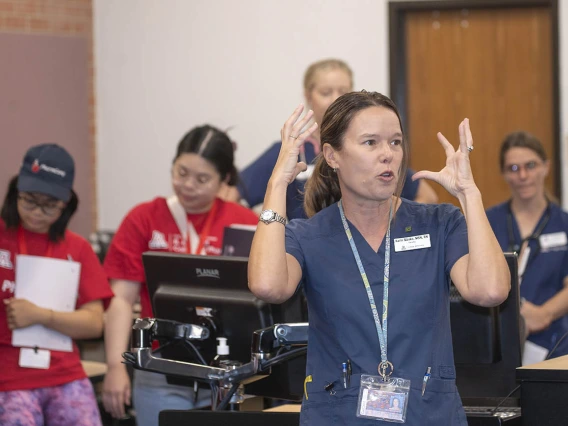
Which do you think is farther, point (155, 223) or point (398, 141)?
point (155, 223)

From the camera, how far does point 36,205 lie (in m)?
3.18

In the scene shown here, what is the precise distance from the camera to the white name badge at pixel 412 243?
202cm

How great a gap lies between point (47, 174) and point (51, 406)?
803 mm

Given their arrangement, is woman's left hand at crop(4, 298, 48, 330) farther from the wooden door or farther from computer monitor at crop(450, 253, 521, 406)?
the wooden door

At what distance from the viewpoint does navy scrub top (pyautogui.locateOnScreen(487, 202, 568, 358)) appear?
3.89 m

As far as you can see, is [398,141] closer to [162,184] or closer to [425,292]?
[425,292]

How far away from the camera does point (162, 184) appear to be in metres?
6.33

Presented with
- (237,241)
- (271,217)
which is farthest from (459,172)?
(237,241)

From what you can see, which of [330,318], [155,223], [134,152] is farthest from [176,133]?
[330,318]

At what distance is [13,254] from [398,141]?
1647 millimetres

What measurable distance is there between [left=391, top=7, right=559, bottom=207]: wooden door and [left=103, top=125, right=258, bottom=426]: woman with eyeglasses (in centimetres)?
283

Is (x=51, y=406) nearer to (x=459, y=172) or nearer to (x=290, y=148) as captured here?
(x=290, y=148)


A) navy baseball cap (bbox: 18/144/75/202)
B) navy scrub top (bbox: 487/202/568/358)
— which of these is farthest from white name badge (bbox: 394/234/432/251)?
navy scrub top (bbox: 487/202/568/358)

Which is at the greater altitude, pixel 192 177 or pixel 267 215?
pixel 192 177
